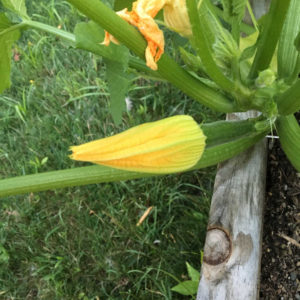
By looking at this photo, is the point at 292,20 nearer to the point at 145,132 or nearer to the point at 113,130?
the point at 145,132

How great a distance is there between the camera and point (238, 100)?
3.72 feet

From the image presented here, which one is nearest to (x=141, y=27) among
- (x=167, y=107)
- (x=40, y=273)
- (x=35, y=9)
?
(x=167, y=107)

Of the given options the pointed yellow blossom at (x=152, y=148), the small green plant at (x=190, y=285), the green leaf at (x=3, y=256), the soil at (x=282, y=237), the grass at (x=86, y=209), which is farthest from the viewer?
the green leaf at (x=3, y=256)

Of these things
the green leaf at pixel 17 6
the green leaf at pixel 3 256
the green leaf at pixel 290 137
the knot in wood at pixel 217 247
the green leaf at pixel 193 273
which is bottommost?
the green leaf at pixel 3 256

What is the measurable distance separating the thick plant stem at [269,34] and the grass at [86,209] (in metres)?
0.62

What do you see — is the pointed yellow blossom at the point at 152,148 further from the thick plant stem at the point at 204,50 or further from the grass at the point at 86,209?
the grass at the point at 86,209

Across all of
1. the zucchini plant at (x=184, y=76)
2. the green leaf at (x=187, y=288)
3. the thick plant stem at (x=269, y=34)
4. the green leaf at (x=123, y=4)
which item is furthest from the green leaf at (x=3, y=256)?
the thick plant stem at (x=269, y=34)

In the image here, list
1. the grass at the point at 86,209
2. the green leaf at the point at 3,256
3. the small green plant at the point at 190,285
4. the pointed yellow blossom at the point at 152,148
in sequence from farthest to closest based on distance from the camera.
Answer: the green leaf at the point at 3,256 → the grass at the point at 86,209 → the small green plant at the point at 190,285 → the pointed yellow blossom at the point at 152,148

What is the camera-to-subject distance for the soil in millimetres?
1236

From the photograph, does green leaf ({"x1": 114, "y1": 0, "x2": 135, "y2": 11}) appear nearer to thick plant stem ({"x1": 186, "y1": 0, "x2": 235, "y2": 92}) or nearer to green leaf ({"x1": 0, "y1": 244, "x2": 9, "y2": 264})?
thick plant stem ({"x1": 186, "y1": 0, "x2": 235, "y2": 92})

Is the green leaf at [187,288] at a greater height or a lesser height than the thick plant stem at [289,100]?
lesser

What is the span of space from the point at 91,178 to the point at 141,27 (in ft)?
1.17

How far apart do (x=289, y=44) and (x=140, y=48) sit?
1.27ft

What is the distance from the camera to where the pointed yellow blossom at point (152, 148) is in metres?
0.83
